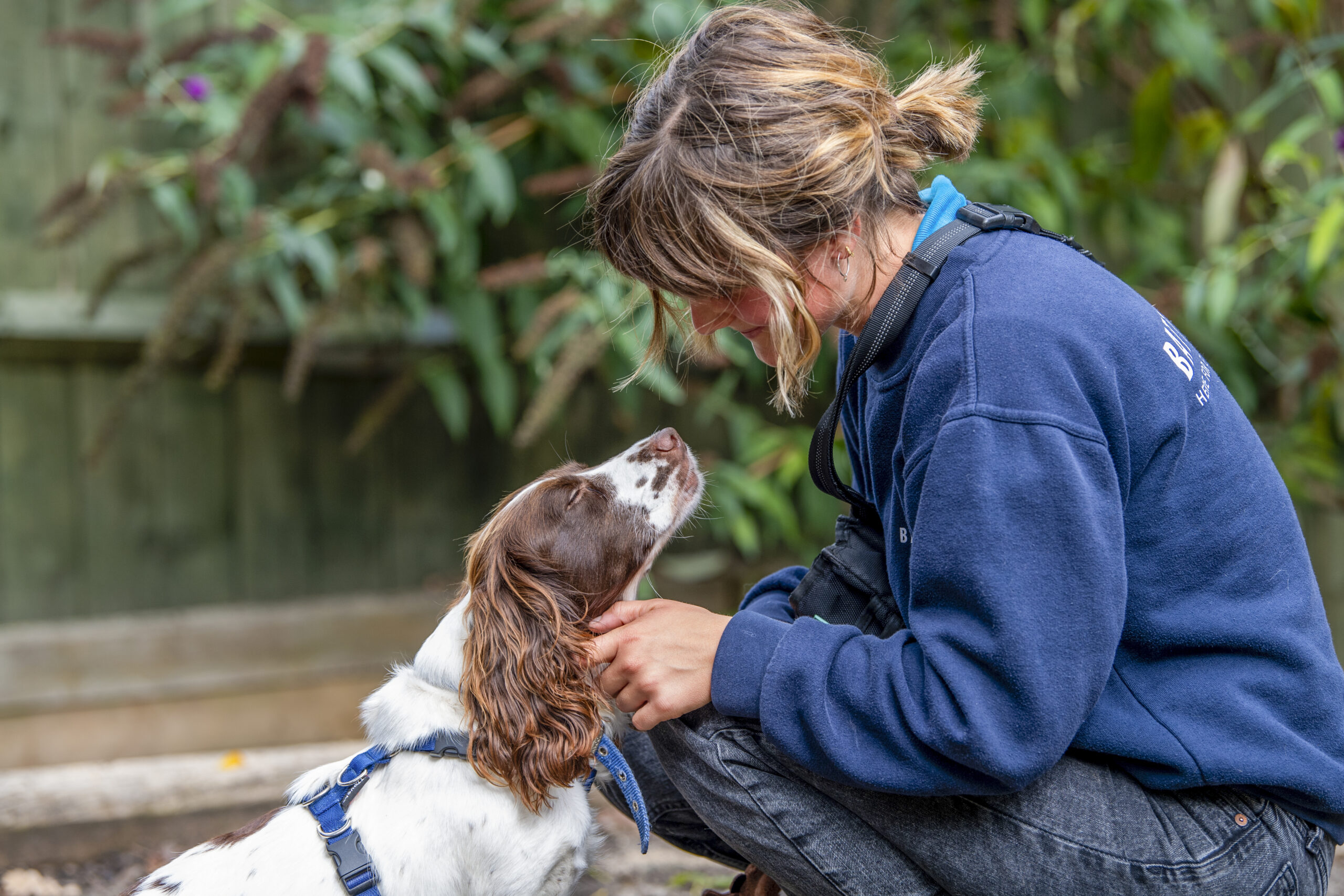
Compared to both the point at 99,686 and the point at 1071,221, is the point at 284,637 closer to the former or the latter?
the point at 99,686

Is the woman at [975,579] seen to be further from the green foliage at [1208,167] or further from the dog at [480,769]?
the green foliage at [1208,167]

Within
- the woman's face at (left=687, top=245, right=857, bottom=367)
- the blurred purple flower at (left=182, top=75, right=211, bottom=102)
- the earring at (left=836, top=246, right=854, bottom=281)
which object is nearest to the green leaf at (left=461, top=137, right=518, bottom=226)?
the blurred purple flower at (left=182, top=75, right=211, bottom=102)

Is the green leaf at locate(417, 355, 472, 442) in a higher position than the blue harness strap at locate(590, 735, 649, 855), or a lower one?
lower

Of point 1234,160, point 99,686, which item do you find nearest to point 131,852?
point 99,686

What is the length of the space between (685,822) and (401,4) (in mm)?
2500

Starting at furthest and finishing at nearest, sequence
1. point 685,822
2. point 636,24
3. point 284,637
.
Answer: point 284,637 < point 636,24 < point 685,822

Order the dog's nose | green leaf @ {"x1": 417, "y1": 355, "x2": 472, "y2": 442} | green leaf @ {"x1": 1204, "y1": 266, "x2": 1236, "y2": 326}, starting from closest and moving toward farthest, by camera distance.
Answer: the dog's nose → green leaf @ {"x1": 1204, "y1": 266, "x2": 1236, "y2": 326} → green leaf @ {"x1": 417, "y1": 355, "x2": 472, "y2": 442}

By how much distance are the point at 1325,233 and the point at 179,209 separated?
10.0ft

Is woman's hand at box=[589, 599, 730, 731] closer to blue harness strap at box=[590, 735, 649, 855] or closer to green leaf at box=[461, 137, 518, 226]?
blue harness strap at box=[590, 735, 649, 855]

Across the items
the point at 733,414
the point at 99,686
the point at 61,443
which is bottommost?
the point at 99,686

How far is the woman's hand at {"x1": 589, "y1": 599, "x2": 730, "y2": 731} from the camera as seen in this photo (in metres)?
1.53

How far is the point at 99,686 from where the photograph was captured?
137 inches

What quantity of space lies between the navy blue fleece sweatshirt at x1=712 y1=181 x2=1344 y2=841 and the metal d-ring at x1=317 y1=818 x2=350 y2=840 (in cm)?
63

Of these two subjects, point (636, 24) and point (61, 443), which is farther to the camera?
point (61, 443)
